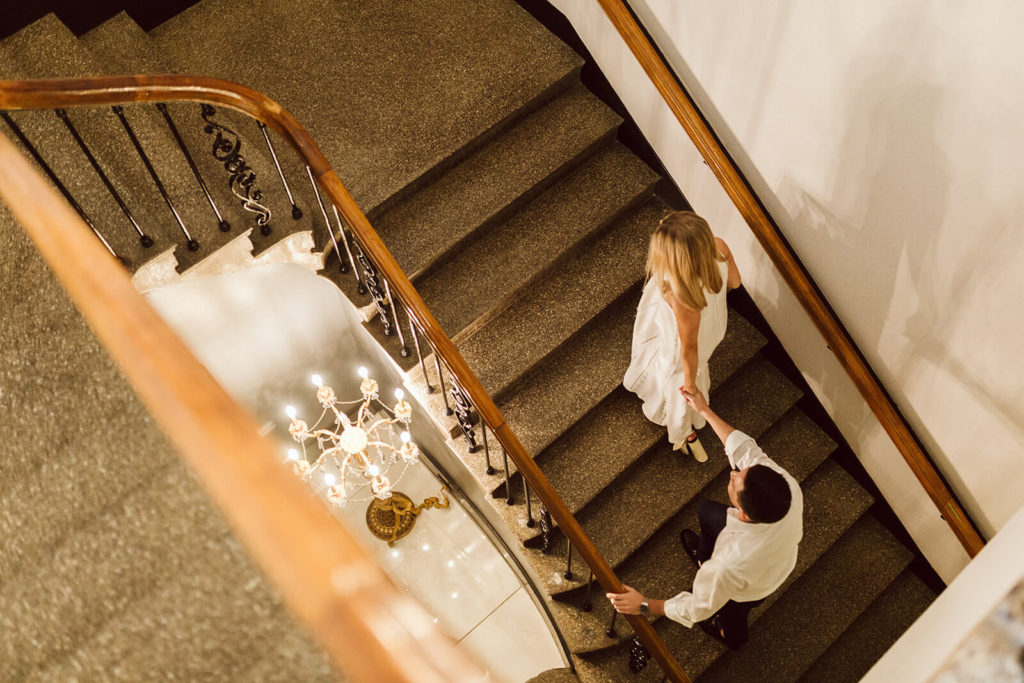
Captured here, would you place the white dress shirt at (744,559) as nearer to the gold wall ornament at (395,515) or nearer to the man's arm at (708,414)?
the man's arm at (708,414)

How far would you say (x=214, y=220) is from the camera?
12.4 ft

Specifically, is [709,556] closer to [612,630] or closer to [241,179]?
[612,630]

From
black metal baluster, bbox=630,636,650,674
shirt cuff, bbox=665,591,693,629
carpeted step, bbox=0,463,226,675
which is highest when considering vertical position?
carpeted step, bbox=0,463,226,675

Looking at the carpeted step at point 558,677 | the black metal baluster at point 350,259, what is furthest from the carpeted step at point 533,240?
the carpeted step at point 558,677

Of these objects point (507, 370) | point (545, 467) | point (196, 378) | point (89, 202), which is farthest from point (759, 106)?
point (196, 378)

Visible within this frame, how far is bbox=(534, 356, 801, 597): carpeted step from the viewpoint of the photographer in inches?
172

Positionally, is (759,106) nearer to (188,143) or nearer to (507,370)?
(507,370)

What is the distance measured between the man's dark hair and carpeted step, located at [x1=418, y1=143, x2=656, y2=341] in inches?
74.2

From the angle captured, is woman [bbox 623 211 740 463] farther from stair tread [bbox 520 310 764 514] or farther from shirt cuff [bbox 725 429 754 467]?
shirt cuff [bbox 725 429 754 467]

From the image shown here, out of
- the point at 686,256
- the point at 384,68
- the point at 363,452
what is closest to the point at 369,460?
the point at 363,452

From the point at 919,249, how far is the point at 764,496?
4.70 feet

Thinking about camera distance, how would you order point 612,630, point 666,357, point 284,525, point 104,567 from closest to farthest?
point 284,525
point 104,567
point 666,357
point 612,630

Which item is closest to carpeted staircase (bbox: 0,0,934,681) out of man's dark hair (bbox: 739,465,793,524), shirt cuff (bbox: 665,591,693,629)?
shirt cuff (bbox: 665,591,693,629)

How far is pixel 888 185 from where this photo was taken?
3352mm
